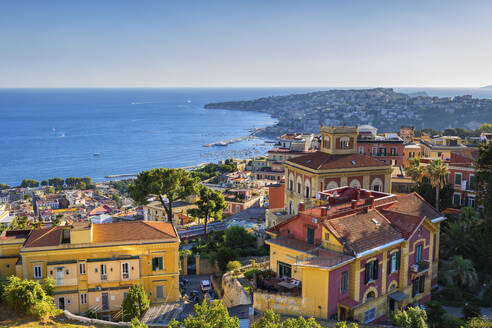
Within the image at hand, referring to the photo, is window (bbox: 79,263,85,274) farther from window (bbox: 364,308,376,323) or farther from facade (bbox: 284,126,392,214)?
facade (bbox: 284,126,392,214)

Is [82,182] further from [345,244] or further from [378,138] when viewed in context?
[345,244]

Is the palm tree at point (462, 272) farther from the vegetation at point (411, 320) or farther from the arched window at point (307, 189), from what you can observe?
the arched window at point (307, 189)

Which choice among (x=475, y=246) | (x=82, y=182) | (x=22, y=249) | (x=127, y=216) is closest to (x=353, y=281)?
(x=475, y=246)

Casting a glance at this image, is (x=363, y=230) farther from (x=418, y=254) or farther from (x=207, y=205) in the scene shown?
(x=207, y=205)

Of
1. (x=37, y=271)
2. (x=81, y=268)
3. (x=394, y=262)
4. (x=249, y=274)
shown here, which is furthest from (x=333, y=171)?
(x=37, y=271)

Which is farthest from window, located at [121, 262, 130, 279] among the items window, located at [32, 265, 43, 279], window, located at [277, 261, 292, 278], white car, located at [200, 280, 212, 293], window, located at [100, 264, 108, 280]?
window, located at [277, 261, 292, 278]

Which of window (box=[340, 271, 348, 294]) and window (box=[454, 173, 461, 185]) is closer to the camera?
window (box=[340, 271, 348, 294])
